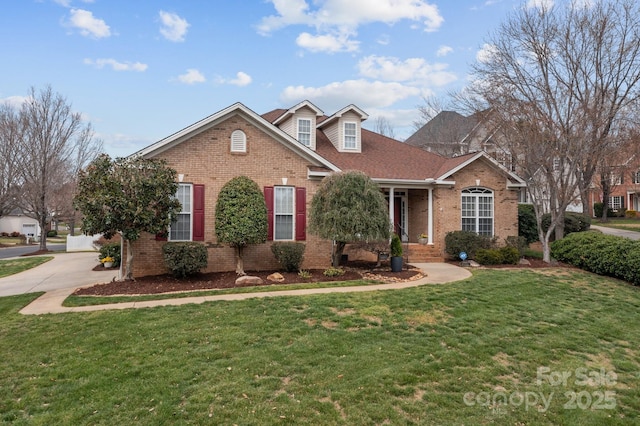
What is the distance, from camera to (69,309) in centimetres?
865

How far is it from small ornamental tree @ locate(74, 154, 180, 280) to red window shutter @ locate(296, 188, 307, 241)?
14.7 feet

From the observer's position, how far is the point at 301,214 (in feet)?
47.2

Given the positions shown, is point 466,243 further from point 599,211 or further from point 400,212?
point 599,211

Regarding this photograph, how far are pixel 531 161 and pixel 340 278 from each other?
30.1 ft

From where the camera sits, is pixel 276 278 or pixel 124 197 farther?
pixel 276 278

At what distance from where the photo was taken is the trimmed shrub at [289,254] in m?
13.0

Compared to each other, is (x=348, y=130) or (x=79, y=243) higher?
(x=348, y=130)

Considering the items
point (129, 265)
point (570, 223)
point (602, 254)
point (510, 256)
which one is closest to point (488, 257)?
point (510, 256)

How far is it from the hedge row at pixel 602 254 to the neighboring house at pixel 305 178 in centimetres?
271

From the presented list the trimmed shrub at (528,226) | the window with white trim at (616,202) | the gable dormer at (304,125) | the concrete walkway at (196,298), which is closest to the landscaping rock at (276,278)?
the concrete walkway at (196,298)

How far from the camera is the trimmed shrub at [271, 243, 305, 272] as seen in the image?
1305 centimetres

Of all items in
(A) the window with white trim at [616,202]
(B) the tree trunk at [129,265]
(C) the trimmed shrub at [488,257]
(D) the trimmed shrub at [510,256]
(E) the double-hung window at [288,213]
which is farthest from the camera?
(A) the window with white trim at [616,202]

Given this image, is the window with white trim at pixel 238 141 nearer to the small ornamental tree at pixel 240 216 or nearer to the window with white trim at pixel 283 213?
the small ornamental tree at pixel 240 216

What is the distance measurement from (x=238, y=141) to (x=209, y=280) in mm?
4846
